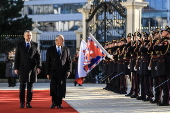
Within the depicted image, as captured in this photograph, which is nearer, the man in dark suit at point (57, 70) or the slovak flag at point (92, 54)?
the man in dark suit at point (57, 70)

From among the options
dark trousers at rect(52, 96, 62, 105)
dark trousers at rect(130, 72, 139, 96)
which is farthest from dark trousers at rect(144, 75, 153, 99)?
dark trousers at rect(52, 96, 62, 105)

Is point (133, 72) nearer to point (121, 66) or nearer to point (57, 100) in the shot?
point (121, 66)

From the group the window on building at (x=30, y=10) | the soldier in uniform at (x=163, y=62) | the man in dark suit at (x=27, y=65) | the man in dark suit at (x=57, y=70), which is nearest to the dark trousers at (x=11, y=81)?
the man in dark suit at (x=27, y=65)

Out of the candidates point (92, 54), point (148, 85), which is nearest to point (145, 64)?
point (148, 85)

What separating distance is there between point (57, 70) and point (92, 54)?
5956mm

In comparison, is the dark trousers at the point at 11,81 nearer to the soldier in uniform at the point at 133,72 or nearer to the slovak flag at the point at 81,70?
the slovak flag at the point at 81,70

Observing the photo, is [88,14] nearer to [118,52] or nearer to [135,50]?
[118,52]

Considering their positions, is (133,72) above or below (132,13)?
below

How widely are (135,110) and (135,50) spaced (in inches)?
126

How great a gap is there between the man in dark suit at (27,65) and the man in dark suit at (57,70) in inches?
12.2

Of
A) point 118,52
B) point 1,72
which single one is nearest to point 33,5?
point 1,72

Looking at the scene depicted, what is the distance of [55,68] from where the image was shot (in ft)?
37.9

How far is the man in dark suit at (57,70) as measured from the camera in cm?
1151

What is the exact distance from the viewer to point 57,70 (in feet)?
37.9
